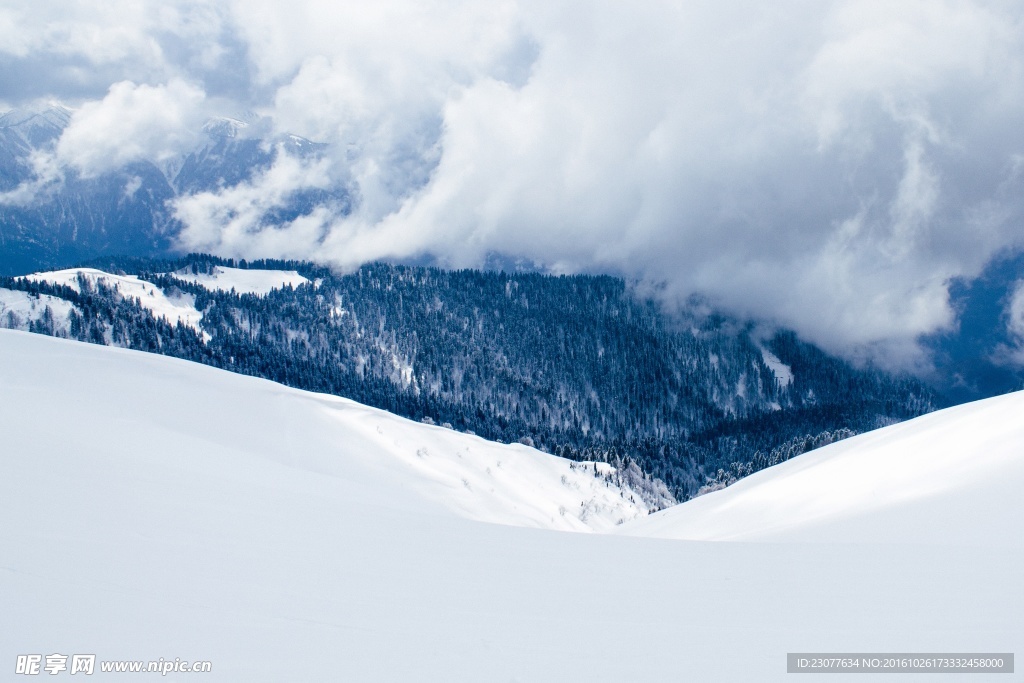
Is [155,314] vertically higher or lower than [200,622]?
higher

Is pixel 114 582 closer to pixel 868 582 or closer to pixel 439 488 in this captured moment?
pixel 868 582

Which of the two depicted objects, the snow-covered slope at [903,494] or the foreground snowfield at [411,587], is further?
the snow-covered slope at [903,494]

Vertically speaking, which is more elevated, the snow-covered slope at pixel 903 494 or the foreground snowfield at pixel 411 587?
the snow-covered slope at pixel 903 494

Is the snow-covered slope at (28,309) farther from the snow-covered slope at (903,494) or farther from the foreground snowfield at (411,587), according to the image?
the snow-covered slope at (903,494)

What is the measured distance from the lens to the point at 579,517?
6856cm

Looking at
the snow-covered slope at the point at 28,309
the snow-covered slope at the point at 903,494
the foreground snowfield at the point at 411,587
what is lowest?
the foreground snowfield at the point at 411,587

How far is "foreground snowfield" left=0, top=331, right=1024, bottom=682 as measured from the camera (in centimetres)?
684

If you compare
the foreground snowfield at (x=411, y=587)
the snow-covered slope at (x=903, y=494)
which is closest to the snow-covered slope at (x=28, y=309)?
the foreground snowfield at (x=411, y=587)

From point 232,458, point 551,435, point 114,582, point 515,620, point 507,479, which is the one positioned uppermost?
point 551,435

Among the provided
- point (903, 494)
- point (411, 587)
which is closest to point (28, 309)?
point (411, 587)

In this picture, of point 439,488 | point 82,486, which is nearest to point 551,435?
point 439,488

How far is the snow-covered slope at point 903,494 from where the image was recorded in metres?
12.8

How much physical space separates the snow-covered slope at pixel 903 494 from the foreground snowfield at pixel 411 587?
0.28 m

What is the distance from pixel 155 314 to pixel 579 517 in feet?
597
